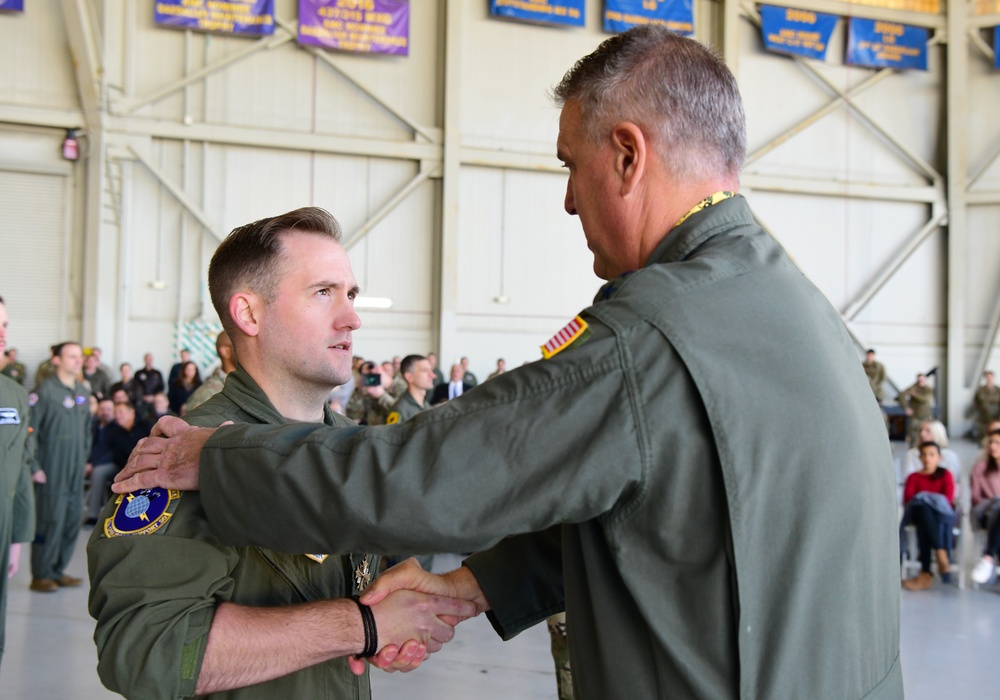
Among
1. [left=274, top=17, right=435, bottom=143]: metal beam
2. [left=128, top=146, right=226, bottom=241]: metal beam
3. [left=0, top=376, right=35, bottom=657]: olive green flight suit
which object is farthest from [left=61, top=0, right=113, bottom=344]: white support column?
[left=0, top=376, right=35, bottom=657]: olive green flight suit

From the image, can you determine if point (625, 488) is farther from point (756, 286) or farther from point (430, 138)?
point (430, 138)

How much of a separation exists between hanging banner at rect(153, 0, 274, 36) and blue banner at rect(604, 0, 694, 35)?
19.5 feet

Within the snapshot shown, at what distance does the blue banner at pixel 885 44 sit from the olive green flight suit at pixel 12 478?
16754 mm

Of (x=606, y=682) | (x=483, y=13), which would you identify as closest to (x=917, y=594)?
(x=606, y=682)

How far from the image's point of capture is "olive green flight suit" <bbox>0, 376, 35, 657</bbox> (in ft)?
15.2

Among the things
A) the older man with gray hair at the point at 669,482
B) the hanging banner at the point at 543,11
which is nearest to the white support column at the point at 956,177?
the hanging banner at the point at 543,11

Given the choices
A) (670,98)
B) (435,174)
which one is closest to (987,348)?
(435,174)

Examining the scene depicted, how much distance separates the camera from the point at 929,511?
298 inches

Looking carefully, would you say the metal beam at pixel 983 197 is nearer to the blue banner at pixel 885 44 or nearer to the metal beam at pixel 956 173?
the metal beam at pixel 956 173

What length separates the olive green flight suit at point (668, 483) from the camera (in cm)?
111

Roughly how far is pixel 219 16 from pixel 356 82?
239 cm

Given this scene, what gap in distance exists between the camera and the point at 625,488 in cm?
113

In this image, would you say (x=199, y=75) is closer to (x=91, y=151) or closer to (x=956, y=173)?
(x=91, y=151)

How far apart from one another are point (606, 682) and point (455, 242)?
48.4ft
